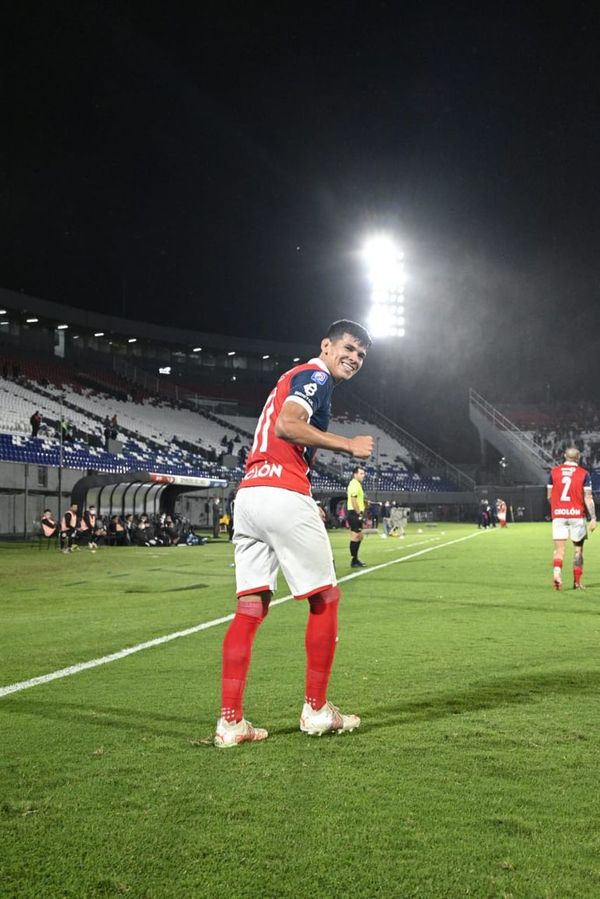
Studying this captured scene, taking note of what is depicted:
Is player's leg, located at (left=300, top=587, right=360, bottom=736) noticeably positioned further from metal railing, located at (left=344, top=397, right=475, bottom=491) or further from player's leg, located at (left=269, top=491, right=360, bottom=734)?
metal railing, located at (left=344, top=397, right=475, bottom=491)

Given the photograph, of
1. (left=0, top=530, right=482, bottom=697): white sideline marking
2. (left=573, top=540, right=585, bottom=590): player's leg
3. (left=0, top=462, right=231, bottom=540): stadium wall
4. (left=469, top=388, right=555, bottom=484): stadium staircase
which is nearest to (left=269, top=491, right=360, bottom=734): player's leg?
(left=0, top=530, right=482, bottom=697): white sideline marking

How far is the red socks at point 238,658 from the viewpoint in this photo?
389 centimetres

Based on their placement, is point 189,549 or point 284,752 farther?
point 189,549

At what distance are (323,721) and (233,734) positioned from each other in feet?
1.55

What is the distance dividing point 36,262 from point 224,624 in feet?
174

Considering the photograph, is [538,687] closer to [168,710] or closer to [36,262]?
[168,710]

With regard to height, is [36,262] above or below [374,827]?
above

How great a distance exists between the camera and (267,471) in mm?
4246

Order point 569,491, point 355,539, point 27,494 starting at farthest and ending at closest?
1. point 27,494
2. point 355,539
3. point 569,491

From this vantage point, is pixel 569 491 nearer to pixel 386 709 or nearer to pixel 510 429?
pixel 386 709

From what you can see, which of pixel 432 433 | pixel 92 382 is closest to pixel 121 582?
pixel 92 382

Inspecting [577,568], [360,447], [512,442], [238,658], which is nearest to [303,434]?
[360,447]

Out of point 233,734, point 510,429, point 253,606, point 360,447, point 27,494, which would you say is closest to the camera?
point 233,734

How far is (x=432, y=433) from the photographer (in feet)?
259
